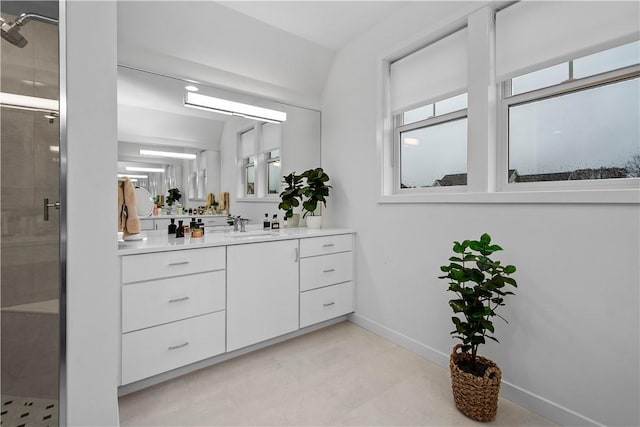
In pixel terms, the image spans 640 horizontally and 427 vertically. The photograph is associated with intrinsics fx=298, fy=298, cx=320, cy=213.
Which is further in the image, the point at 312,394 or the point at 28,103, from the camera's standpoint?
the point at 312,394

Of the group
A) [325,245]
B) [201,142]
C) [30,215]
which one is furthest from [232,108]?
[30,215]

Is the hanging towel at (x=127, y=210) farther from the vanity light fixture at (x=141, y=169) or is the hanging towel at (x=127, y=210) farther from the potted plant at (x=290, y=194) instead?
the potted plant at (x=290, y=194)

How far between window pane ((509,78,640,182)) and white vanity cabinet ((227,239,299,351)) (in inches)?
65.6

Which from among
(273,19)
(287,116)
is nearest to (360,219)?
(287,116)

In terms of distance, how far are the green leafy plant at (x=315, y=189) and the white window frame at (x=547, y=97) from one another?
147cm

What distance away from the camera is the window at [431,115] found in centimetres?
212

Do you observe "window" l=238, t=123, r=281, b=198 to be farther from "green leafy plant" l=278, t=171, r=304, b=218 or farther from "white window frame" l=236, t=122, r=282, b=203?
"green leafy plant" l=278, t=171, r=304, b=218

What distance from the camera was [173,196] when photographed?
2.38 metres

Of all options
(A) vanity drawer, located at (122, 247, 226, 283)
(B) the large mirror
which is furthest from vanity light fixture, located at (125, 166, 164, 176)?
(A) vanity drawer, located at (122, 247, 226, 283)

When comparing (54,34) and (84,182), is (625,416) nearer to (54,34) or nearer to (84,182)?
(84,182)

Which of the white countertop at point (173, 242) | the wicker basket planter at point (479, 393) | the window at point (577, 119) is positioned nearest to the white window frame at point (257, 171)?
the white countertop at point (173, 242)

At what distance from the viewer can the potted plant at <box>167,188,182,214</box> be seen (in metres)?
2.36

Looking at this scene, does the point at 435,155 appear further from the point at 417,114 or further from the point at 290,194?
the point at 290,194

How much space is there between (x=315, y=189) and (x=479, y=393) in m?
1.98
